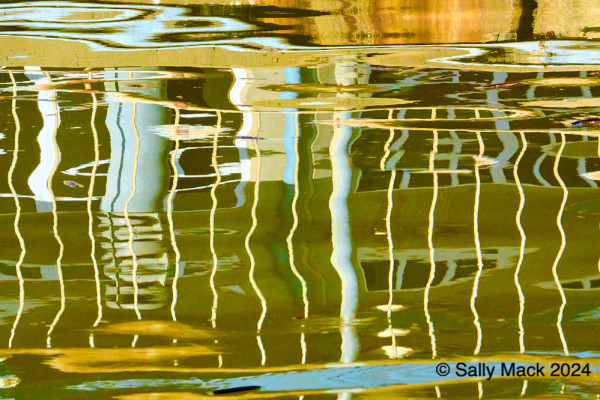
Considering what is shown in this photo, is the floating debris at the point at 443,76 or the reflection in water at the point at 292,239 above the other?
the floating debris at the point at 443,76

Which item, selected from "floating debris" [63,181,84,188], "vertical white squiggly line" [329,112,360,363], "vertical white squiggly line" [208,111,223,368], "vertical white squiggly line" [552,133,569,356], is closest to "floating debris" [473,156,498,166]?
"vertical white squiggly line" [552,133,569,356]

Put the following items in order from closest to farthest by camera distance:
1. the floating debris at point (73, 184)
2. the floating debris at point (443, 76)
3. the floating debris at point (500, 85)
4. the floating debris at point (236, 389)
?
the floating debris at point (236, 389)
the floating debris at point (73, 184)
the floating debris at point (500, 85)
the floating debris at point (443, 76)

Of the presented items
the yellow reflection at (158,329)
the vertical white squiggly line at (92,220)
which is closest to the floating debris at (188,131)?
the vertical white squiggly line at (92,220)

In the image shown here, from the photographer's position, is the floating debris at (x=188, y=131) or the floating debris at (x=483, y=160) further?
the floating debris at (x=188, y=131)

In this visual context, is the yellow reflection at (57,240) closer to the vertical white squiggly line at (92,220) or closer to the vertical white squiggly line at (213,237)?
the vertical white squiggly line at (92,220)

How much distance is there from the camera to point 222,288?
1.33 metres

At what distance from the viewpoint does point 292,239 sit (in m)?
1.53

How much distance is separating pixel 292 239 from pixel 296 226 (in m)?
0.07

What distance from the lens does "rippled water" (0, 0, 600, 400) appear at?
1110mm

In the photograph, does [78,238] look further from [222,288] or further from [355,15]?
[355,15]

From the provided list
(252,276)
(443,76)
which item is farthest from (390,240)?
(443,76)

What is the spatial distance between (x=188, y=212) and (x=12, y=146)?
2.22 feet

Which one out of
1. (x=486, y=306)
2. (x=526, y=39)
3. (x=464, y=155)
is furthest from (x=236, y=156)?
(x=526, y=39)

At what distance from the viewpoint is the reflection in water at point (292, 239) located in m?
1.13
